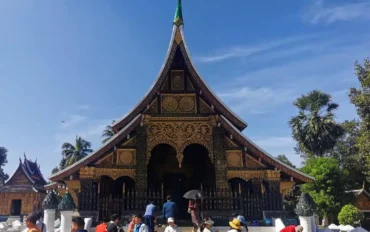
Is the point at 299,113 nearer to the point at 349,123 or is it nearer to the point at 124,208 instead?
the point at 349,123

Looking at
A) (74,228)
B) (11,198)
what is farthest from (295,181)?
(11,198)

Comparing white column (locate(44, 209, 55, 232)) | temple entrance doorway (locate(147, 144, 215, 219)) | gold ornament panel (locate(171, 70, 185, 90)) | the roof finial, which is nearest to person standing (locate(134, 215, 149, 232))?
white column (locate(44, 209, 55, 232))

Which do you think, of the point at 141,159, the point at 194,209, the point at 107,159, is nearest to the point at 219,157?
the point at 141,159

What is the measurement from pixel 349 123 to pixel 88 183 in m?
26.6

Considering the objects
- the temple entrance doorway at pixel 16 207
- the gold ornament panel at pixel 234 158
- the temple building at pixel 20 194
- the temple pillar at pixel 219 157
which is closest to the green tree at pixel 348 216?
the gold ornament panel at pixel 234 158

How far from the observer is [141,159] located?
43.5 feet

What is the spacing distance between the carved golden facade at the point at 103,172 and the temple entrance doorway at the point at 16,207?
94.6 ft

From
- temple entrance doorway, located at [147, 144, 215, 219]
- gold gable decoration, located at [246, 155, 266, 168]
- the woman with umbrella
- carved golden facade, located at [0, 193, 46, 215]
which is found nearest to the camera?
the woman with umbrella

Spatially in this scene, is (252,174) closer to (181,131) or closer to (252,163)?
(252,163)

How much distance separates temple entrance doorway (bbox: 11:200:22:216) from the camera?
121ft

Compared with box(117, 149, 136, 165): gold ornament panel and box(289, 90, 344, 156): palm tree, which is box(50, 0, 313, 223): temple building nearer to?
box(117, 149, 136, 165): gold ornament panel

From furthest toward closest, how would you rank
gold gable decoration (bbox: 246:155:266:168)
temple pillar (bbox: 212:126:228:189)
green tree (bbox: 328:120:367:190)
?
green tree (bbox: 328:120:367:190)
gold gable decoration (bbox: 246:155:266:168)
temple pillar (bbox: 212:126:228:189)

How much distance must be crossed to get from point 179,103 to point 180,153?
6.55ft

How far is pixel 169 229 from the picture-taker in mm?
7164
